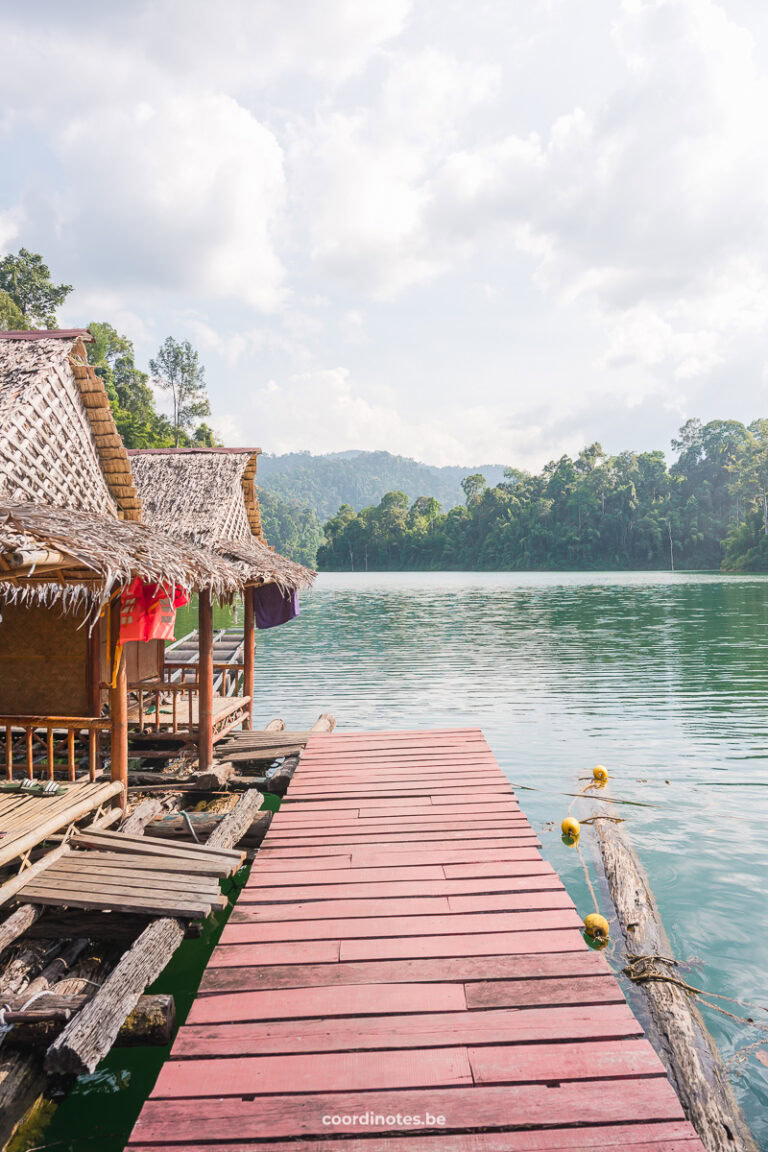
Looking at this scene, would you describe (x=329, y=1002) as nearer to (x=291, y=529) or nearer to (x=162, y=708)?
(x=162, y=708)

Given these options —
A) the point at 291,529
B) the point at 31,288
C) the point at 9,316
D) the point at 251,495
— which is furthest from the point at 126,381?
the point at 291,529

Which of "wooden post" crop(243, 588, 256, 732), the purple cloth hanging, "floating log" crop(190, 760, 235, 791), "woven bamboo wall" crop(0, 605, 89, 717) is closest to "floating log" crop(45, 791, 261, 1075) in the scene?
"floating log" crop(190, 760, 235, 791)

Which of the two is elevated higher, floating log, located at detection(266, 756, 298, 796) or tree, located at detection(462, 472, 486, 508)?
tree, located at detection(462, 472, 486, 508)

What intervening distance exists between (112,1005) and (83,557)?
8.24 feet

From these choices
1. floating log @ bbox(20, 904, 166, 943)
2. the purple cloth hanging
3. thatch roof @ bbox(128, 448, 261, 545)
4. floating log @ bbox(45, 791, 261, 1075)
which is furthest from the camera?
the purple cloth hanging

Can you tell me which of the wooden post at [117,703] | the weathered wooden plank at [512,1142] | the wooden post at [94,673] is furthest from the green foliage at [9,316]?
the weathered wooden plank at [512,1142]

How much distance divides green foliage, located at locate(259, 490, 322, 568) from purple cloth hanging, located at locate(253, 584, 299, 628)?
101503 millimetres

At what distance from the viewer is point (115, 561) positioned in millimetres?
4988

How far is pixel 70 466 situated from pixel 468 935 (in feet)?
15.6

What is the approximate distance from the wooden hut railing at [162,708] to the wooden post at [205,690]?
5.2 inches

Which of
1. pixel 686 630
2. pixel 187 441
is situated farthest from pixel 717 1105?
pixel 187 441

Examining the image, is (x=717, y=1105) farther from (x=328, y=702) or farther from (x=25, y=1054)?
(x=328, y=702)

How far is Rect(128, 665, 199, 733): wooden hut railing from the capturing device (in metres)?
7.72

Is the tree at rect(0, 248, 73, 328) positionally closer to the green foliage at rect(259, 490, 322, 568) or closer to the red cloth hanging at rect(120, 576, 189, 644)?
the red cloth hanging at rect(120, 576, 189, 644)
